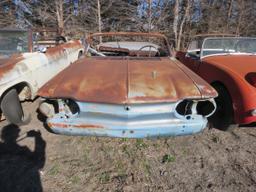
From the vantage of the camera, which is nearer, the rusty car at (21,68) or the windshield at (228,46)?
the rusty car at (21,68)

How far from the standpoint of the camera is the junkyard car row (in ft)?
7.96

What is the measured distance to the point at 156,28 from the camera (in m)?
12.4

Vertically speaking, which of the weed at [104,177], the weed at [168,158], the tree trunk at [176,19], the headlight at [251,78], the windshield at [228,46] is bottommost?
the weed at [104,177]

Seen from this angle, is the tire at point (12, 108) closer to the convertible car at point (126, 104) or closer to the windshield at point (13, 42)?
the convertible car at point (126, 104)

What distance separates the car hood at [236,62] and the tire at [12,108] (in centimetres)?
318

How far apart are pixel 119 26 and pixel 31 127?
36.3 feet

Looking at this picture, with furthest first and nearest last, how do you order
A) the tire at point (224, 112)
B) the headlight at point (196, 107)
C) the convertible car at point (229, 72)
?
the tire at point (224, 112) < the convertible car at point (229, 72) < the headlight at point (196, 107)

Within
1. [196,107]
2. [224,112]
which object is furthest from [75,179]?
[224,112]

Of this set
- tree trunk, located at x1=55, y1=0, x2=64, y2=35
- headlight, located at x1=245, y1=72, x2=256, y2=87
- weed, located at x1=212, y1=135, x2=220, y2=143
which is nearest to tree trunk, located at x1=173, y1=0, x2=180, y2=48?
tree trunk, located at x1=55, y1=0, x2=64, y2=35

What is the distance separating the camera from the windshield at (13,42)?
4.10 metres

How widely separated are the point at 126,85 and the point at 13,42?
2.87 metres

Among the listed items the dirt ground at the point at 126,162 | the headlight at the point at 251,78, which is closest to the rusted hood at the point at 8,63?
the dirt ground at the point at 126,162

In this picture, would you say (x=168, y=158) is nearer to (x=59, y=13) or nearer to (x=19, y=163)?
(x=19, y=163)

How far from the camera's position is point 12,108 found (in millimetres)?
3148
